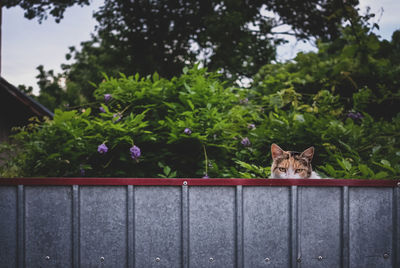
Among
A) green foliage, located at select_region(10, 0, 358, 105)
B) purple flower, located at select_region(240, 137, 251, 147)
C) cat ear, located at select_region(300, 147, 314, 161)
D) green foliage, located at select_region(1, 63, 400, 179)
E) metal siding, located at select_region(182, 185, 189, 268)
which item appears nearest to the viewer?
metal siding, located at select_region(182, 185, 189, 268)

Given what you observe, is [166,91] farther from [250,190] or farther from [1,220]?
[1,220]

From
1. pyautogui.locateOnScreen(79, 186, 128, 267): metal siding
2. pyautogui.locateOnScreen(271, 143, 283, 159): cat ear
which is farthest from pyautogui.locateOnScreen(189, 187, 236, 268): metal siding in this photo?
pyautogui.locateOnScreen(271, 143, 283, 159): cat ear

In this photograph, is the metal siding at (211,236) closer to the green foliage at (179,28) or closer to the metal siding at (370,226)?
the metal siding at (370,226)

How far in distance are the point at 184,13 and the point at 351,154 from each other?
9930 mm

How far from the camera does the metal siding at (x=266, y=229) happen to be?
1982mm

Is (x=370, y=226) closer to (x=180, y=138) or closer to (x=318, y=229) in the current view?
(x=318, y=229)

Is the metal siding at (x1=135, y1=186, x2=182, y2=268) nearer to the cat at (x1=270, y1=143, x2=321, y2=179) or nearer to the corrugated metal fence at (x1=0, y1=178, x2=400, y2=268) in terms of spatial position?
the corrugated metal fence at (x1=0, y1=178, x2=400, y2=268)

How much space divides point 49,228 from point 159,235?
0.68 m

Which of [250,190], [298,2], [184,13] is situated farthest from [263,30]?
[250,190]

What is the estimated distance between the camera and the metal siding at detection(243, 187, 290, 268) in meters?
1.98

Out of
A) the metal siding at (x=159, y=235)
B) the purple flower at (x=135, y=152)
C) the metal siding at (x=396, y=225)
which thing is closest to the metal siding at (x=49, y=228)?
the metal siding at (x=159, y=235)

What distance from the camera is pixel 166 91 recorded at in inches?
118

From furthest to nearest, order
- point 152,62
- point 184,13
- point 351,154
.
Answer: point 184,13 → point 152,62 → point 351,154

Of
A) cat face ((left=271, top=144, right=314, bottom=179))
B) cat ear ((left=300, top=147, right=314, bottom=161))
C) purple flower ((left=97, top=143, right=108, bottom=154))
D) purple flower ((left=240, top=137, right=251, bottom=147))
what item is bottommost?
cat face ((left=271, top=144, right=314, bottom=179))
